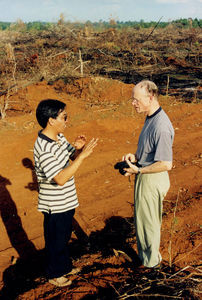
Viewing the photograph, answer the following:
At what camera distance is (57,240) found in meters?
2.63

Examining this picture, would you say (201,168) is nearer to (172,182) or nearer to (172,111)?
(172,182)

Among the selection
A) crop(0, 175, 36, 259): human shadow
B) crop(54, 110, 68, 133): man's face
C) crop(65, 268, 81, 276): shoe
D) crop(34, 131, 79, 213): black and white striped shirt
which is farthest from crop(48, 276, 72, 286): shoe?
crop(54, 110, 68, 133): man's face

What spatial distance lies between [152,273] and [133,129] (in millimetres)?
5772

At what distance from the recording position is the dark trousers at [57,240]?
257 centimetres

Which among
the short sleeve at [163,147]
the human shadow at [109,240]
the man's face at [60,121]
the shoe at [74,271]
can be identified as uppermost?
the man's face at [60,121]

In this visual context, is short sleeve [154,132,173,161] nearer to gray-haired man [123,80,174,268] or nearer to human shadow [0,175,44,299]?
gray-haired man [123,80,174,268]

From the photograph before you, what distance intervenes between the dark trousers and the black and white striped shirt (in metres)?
0.10

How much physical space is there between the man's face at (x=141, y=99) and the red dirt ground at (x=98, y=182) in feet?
2.63

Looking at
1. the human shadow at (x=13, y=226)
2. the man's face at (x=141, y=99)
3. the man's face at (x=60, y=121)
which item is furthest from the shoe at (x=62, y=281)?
the man's face at (x=141, y=99)

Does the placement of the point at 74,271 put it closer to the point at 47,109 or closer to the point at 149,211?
the point at 149,211

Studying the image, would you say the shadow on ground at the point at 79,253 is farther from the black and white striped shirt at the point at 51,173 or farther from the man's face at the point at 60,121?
the man's face at the point at 60,121

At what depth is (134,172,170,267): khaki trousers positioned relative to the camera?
98.1 inches

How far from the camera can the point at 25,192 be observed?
210 inches

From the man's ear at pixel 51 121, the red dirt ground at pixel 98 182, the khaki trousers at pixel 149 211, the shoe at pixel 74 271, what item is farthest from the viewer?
the red dirt ground at pixel 98 182
